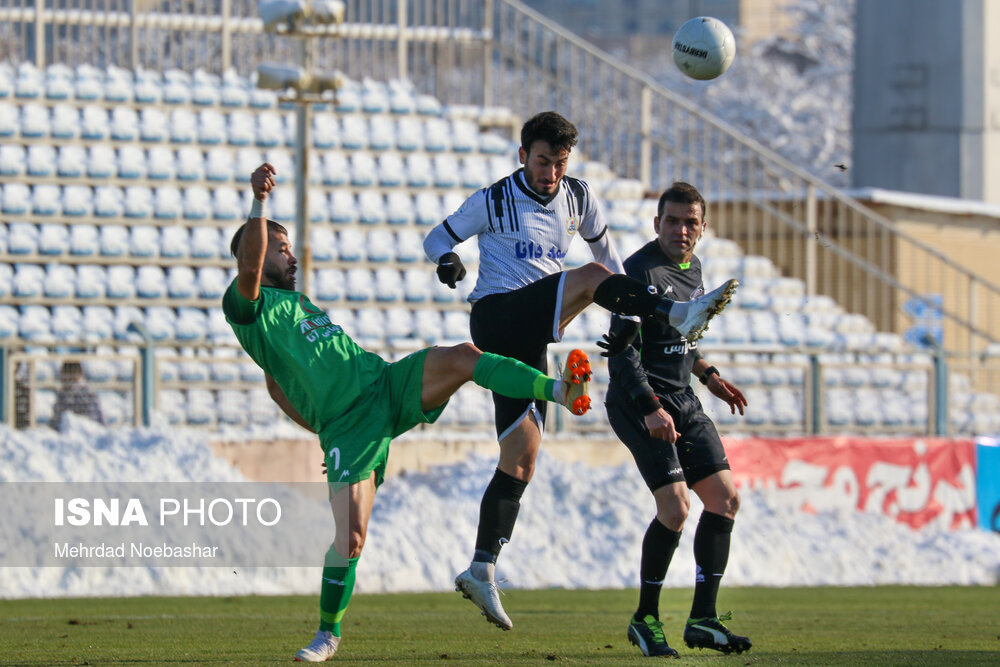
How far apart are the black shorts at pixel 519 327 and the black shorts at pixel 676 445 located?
408mm

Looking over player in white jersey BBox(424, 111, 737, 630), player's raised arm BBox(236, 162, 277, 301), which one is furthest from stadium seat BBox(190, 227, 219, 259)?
player's raised arm BBox(236, 162, 277, 301)

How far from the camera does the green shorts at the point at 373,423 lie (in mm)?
6609

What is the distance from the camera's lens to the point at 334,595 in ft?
21.7

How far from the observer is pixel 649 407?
678 cm

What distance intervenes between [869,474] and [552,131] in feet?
26.9

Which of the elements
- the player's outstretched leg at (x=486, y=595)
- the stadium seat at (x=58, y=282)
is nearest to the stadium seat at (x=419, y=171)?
the stadium seat at (x=58, y=282)

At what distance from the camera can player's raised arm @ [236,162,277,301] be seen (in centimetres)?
639

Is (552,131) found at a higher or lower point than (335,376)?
higher

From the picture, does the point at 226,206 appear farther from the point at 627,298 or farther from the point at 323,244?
the point at 627,298

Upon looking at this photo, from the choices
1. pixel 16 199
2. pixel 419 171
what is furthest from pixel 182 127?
pixel 419 171

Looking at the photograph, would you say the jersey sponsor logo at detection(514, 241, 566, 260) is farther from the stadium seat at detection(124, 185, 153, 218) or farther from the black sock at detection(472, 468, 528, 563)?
the stadium seat at detection(124, 185, 153, 218)

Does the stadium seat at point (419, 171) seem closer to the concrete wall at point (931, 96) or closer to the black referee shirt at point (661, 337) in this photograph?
the concrete wall at point (931, 96)

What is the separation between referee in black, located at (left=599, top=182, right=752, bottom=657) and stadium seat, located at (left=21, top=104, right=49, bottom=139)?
42.2ft

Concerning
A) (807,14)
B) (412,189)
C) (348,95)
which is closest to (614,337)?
(412,189)
